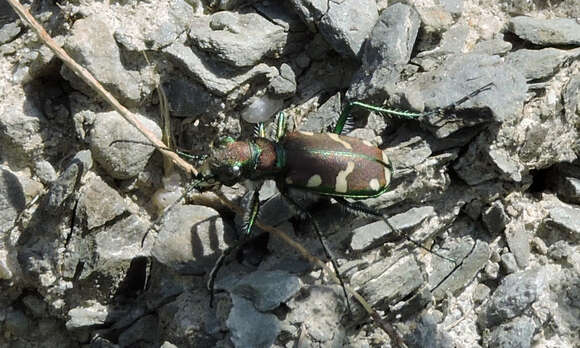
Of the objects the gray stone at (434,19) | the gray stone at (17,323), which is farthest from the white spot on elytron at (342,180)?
the gray stone at (17,323)

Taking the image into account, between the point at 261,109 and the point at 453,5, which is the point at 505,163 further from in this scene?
the point at 261,109

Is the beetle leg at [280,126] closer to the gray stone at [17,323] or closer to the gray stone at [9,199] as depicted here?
the gray stone at [9,199]

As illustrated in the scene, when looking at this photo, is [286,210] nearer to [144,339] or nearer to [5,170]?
[144,339]

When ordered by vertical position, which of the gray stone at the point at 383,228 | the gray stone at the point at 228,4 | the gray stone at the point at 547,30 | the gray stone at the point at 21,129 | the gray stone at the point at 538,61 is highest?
the gray stone at the point at 228,4

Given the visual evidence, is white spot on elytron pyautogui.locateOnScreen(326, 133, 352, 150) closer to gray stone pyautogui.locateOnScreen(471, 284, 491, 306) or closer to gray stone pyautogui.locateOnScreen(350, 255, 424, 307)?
gray stone pyautogui.locateOnScreen(350, 255, 424, 307)

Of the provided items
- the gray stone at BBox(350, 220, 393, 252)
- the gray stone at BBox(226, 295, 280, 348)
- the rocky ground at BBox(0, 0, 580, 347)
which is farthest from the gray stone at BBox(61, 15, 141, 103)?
the gray stone at BBox(350, 220, 393, 252)

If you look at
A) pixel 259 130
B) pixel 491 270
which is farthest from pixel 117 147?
pixel 491 270
